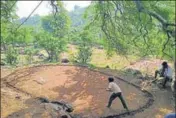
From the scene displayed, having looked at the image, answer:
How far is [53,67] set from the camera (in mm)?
19797

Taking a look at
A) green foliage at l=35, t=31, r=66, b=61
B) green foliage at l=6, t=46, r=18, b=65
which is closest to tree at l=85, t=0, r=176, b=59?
green foliage at l=6, t=46, r=18, b=65

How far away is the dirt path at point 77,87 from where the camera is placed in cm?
1425

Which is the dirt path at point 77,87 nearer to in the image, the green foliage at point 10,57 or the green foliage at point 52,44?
the green foliage at point 10,57

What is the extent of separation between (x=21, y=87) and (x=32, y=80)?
102cm

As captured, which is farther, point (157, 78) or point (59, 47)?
point (59, 47)

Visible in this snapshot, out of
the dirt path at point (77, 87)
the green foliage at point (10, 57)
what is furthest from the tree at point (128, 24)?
the green foliage at point (10, 57)

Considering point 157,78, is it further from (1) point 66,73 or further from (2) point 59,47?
(2) point 59,47

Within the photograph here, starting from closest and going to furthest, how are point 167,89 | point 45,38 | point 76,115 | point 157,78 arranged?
point 76,115 < point 167,89 < point 157,78 < point 45,38

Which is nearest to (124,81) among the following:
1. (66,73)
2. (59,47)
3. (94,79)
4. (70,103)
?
(94,79)

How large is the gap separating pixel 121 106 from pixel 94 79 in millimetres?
3893

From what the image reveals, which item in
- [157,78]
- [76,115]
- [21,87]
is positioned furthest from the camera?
[157,78]

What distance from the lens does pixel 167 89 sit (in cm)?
1767

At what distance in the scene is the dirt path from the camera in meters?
14.2

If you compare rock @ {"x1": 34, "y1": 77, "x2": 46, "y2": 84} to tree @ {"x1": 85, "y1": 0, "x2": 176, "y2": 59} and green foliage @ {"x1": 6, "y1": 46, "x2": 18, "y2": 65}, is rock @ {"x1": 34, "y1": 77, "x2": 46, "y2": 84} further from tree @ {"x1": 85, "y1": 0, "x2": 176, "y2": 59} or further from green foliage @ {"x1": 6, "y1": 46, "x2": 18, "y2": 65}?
green foliage @ {"x1": 6, "y1": 46, "x2": 18, "y2": 65}
